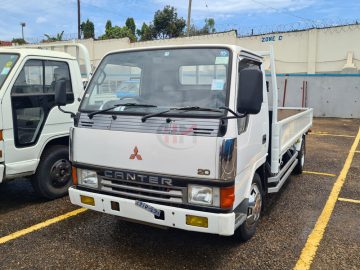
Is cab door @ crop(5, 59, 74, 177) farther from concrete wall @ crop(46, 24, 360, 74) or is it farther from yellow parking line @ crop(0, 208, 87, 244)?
concrete wall @ crop(46, 24, 360, 74)

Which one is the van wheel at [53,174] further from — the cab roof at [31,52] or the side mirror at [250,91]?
the side mirror at [250,91]

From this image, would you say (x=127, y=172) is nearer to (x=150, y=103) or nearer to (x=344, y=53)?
(x=150, y=103)

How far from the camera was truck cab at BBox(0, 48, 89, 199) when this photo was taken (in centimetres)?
461

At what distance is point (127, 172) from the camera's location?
11.0 ft

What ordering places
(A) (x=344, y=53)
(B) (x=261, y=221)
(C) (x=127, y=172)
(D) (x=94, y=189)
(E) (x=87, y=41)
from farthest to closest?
(E) (x=87, y=41), (A) (x=344, y=53), (B) (x=261, y=221), (D) (x=94, y=189), (C) (x=127, y=172)

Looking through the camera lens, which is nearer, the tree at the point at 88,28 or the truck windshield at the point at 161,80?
the truck windshield at the point at 161,80

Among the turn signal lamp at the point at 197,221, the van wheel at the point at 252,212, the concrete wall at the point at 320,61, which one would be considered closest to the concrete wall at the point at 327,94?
the concrete wall at the point at 320,61

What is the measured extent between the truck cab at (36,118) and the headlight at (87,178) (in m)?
1.36

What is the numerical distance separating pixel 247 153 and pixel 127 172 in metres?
1.18

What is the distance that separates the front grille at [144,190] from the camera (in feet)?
10.4

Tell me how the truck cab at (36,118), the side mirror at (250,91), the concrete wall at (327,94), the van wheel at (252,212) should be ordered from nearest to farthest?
the side mirror at (250,91) → the van wheel at (252,212) → the truck cab at (36,118) → the concrete wall at (327,94)

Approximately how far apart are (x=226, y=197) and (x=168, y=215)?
0.54m

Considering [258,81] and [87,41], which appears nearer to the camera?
[258,81]

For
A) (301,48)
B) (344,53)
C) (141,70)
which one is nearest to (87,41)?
(301,48)
